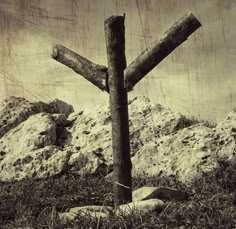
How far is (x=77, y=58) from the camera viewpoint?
6633 millimetres

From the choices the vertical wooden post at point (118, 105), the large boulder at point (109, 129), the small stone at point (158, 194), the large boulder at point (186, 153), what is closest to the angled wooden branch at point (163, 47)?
the vertical wooden post at point (118, 105)

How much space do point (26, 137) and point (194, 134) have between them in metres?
2.96

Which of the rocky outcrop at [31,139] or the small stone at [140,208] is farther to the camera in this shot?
the rocky outcrop at [31,139]

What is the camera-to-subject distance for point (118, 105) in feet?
20.5

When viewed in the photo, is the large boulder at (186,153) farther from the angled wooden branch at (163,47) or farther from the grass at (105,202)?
the angled wooden branch at (163,47)

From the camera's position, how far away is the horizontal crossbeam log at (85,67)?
6389mm

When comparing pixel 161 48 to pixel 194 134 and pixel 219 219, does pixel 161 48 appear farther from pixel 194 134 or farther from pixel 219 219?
pixel 194 134

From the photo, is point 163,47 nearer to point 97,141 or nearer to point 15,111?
point 97,141

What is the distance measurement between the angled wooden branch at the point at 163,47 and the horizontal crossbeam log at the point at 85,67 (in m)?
0.27

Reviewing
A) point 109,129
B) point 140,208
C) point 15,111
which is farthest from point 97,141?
point 140,208

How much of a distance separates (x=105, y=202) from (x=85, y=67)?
4.97 ft

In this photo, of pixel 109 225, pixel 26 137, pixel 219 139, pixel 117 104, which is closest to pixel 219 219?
pixel 109 225

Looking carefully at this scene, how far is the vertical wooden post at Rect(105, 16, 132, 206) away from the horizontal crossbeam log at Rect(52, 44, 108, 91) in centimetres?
13

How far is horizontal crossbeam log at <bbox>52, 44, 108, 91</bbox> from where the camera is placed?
6.39 m
